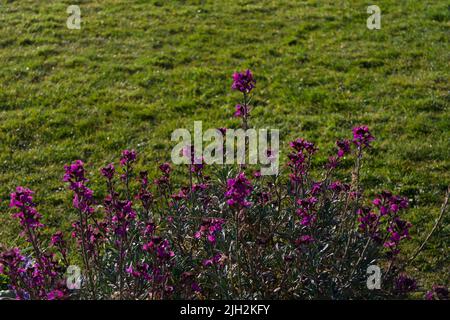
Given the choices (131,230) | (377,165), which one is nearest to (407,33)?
(377,165)

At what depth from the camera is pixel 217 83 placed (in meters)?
8.59

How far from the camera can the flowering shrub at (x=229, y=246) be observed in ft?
12.0

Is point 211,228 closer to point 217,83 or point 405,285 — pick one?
point 405,285

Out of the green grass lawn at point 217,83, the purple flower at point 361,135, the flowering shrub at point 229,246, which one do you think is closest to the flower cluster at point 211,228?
the flowering shrub at point 229,246

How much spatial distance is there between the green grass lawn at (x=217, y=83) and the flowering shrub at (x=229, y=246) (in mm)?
1198

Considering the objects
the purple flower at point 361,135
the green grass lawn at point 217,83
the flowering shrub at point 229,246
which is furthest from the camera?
the green grass lawn at point 217,83

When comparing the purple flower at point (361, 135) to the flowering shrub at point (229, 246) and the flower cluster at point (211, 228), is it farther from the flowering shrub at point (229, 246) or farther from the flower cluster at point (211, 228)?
the flower cluster at point (211, 228)

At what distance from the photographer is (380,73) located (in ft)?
28.4

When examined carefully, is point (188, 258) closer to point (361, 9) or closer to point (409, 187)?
point (409, 187)

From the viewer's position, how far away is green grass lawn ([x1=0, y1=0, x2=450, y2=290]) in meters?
6.69

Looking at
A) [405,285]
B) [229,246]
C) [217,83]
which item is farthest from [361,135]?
[217,83]

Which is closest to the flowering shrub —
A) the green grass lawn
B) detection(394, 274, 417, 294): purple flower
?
detection(394, 274, 417, 294): purple flower

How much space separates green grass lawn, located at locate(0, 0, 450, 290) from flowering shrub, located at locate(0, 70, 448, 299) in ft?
3.93

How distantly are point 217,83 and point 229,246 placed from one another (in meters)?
4.75
